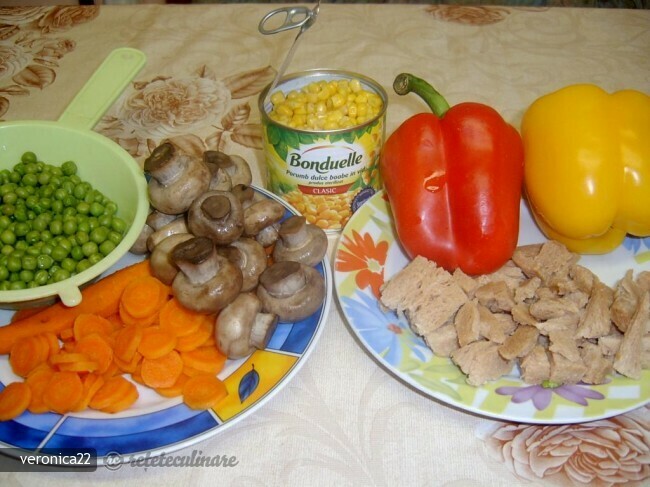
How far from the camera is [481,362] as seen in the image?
114 centimetres

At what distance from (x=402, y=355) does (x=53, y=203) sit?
1.01m

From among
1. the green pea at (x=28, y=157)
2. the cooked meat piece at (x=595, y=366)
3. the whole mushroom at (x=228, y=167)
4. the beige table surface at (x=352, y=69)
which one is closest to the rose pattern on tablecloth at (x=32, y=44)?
the beige table surface at (x=352, y=69)

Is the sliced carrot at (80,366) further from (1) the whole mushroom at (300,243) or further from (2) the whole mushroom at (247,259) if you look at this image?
(1) the whole mushroom at (300,243)

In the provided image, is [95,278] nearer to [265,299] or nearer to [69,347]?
[69,347]

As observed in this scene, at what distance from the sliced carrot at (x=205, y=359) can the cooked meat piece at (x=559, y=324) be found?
0.69m

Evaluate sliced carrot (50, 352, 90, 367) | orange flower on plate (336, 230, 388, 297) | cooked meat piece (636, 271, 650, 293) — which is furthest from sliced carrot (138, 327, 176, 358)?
cooked meat piece (636, 271, 650, 293)

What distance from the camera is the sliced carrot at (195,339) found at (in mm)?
1202

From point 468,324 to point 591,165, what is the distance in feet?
1.70

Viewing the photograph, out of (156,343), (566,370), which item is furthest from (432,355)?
(156,343)

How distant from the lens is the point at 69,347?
1205mm

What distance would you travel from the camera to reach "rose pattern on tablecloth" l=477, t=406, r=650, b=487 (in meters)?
1.08

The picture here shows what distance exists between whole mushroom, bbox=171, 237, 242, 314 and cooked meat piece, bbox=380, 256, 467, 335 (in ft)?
1.18

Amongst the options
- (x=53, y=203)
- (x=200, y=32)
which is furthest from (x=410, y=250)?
(x=200, y=32)

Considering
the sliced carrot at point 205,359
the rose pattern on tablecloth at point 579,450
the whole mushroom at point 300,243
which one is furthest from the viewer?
the whole mushroom at point 300,243
